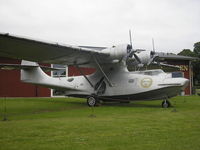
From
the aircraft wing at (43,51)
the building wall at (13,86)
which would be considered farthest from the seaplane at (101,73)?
the building wall at (13,86)

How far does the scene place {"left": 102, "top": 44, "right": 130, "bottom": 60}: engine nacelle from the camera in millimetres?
15000

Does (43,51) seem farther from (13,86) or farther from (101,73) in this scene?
(13,86)

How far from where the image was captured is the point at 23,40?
1173 cm

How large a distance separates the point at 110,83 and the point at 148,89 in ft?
9.11

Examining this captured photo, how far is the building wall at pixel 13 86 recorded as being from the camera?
2917cm

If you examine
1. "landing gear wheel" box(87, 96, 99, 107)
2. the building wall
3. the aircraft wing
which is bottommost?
"landing gear wheel" box(87, 96, 99, 107)

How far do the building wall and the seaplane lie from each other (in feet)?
36.6

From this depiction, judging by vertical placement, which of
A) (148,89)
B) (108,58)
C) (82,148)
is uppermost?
(108,58)

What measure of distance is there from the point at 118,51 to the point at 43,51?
4.50 meters

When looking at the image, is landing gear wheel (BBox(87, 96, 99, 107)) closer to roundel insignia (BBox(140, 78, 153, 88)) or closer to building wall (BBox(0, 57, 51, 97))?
roundel insignia (BBox(140, 78, 153, 88))

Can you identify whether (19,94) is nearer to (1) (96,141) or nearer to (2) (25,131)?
(2) (25,131)

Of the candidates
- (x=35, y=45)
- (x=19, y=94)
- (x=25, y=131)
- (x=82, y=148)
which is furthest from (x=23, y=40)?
(x=19, y=94)

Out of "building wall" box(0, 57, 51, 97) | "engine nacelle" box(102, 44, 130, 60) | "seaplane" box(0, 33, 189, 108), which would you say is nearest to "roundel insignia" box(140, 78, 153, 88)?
"seaplane" box(0, 33, 189, 108)

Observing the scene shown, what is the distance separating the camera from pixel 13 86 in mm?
29609
